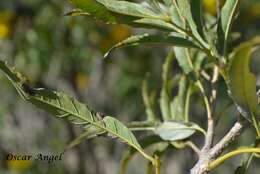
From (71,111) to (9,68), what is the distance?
12cm

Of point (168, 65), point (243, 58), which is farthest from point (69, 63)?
point (243, 58)

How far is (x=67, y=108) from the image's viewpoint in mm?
921

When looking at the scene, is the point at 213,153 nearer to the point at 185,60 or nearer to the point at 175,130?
the point at 175,130

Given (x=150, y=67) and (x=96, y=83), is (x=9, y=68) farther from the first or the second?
(x=96, y=83)

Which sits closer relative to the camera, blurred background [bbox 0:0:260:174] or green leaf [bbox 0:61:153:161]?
green leaf [bbox 0:61:153:161]

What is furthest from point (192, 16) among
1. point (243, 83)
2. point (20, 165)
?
point (20, 165)

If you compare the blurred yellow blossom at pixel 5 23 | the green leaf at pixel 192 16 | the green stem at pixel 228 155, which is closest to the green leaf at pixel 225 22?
the green leaf at pixel 192 16

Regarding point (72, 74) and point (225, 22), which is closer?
point (225, 22)

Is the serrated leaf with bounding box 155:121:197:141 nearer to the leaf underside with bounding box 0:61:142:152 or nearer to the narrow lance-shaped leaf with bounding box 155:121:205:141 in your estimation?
the narrow lance-shaped leaf with bounding box 155:121:205:141

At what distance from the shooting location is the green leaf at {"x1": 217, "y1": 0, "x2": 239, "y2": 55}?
0.91 meters

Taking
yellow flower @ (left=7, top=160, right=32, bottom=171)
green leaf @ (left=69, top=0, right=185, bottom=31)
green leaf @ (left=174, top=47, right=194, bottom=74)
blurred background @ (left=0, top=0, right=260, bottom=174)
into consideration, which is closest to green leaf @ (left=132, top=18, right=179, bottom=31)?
green leaf @ (left=69, top=0, right=185, bottom=31)

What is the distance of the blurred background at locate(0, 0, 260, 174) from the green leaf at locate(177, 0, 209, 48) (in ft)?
5.23

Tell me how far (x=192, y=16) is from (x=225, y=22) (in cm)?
6

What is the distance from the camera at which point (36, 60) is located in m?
2.67
